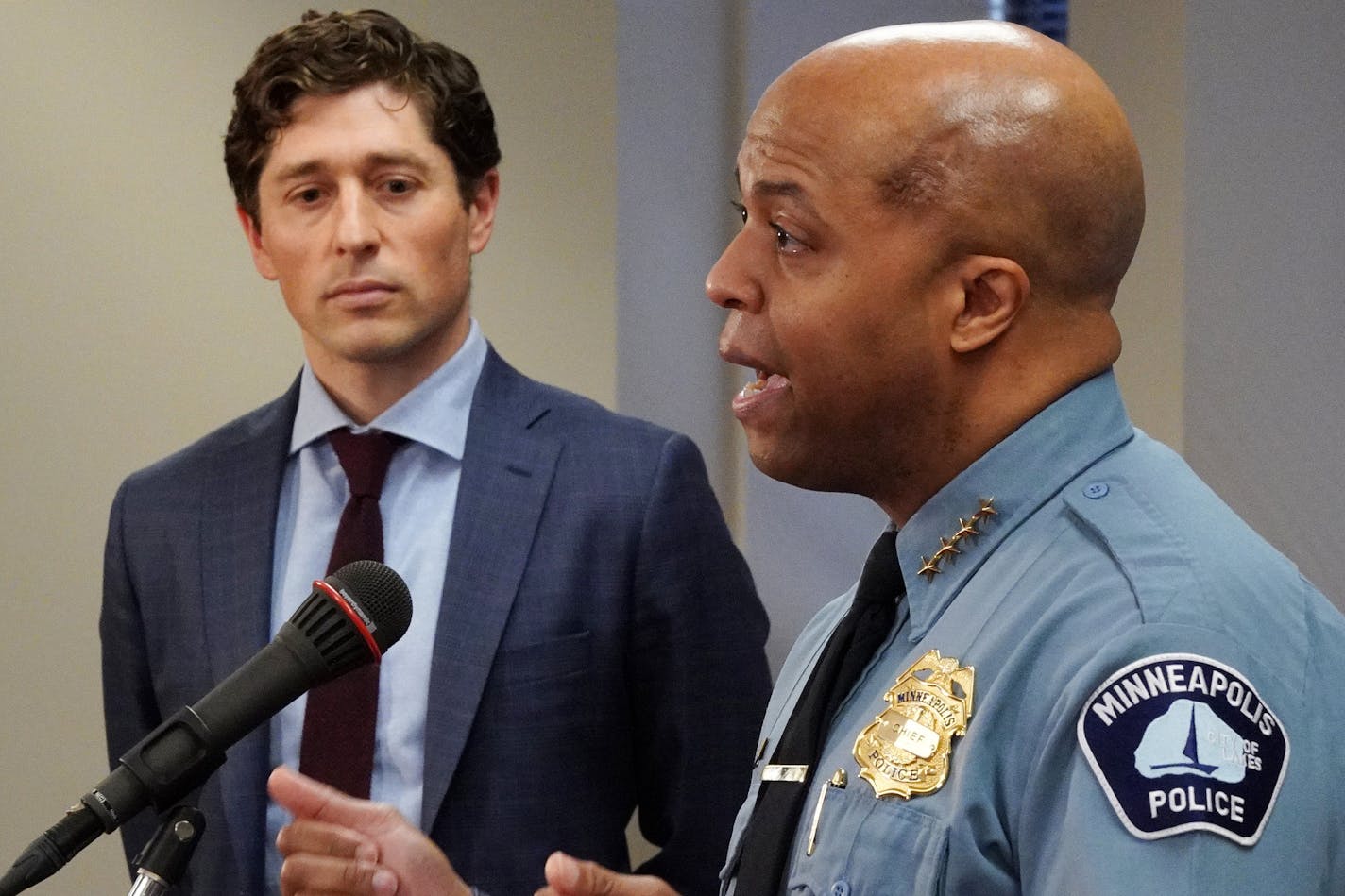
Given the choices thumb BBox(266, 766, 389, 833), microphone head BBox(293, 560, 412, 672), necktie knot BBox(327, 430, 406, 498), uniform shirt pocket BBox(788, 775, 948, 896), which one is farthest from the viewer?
necktie knot BBox(327, 430, 406, 498)

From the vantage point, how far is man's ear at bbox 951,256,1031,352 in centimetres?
110

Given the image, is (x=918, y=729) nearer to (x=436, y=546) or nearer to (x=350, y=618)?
(x=350, y=618)

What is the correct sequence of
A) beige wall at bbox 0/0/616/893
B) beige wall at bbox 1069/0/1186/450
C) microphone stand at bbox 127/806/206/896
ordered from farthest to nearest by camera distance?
beige wall at bbox 0/0/616/893
beige wall at bbox 1069/0/1186/450
microphone stand at bbox 127/806/206/896

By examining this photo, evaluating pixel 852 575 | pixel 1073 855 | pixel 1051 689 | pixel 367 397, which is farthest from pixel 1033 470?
pixel 852 575

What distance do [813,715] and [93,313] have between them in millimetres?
1521

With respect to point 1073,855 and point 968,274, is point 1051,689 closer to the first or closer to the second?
point 1073,855

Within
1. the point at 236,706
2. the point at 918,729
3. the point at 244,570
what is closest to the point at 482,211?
the point at 244,570

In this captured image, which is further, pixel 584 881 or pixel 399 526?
pixel 399 526

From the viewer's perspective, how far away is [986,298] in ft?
3.67

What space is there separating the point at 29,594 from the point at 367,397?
2.32 feet

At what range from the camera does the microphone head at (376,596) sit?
4.08ft

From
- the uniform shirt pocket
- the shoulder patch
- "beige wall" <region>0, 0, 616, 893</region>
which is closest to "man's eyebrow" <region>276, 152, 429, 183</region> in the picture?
"beige wall" <region>0, 0, 616, 893</region>

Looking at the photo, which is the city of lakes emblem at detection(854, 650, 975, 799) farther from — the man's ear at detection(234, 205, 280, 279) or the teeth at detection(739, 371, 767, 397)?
the man's ear at detection(234, 205, 280, 279)

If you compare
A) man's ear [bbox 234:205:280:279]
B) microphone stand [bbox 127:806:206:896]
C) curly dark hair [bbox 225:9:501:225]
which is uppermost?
curly dark hair [bbox 225:9:501:225]
